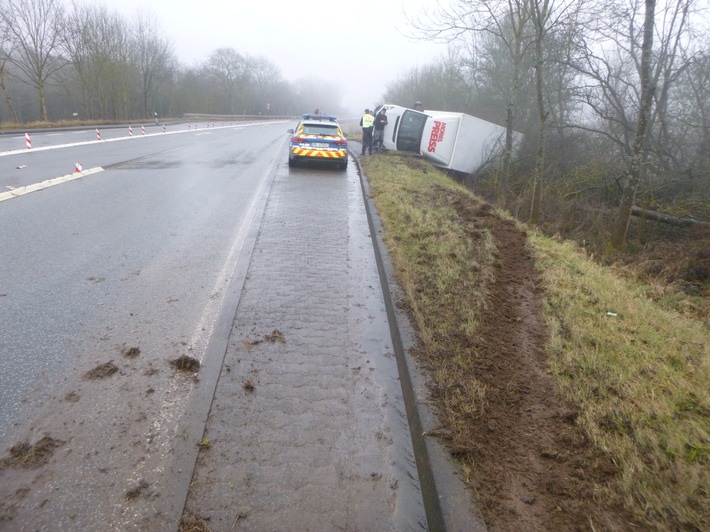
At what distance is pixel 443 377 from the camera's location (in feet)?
11.2

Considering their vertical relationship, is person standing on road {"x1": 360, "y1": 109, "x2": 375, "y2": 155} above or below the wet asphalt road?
above

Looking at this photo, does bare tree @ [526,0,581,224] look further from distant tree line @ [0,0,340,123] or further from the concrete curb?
distant tree line @ [0,0,340,123]

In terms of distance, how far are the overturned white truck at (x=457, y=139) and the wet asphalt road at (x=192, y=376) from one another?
33.6ft

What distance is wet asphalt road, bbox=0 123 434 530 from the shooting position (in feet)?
7.74

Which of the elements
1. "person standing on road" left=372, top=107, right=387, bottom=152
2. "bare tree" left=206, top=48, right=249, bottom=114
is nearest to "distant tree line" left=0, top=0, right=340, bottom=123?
"bare tree" left=206, top=48, right=249, bottom=114

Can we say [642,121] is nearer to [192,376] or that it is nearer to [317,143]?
[192,376]

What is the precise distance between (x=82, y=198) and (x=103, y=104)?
151 feet

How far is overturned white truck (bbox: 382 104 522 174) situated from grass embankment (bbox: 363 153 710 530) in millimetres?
10219

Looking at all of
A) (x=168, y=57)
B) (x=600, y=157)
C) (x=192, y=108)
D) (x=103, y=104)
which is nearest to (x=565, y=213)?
(x=600, y=157)

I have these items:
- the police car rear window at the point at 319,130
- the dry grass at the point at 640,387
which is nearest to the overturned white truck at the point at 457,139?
the police car rear window at the point at 319,130

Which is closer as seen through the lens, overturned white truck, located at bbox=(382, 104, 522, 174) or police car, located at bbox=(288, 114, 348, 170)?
police car, located at bbox=(288, 114, 348, 170)

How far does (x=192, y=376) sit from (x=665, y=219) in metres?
9.57

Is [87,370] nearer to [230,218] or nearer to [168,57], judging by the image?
[230,218]

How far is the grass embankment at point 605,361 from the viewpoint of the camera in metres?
2.38
